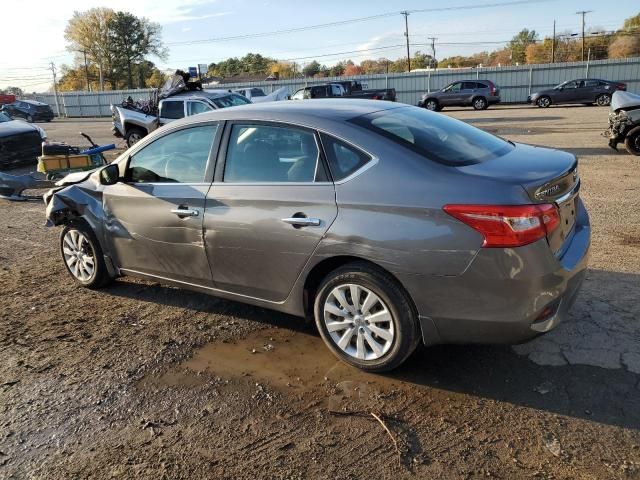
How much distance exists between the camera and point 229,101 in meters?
15.0

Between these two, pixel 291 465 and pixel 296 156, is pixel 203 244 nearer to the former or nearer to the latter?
pixel 296 156

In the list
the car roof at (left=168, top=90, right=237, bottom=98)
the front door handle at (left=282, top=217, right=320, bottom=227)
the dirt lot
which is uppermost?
the car roof at (left=168, top=90, right=237, bottom=98)

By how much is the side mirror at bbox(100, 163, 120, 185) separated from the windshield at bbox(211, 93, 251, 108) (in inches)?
405

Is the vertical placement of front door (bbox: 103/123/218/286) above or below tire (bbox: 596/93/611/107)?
above

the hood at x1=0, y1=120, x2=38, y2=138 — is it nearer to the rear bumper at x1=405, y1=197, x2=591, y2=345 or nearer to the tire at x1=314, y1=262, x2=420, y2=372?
the tire at x1=314, y1=262, x2=420, y2=372

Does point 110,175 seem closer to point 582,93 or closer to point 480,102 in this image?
point 480,102

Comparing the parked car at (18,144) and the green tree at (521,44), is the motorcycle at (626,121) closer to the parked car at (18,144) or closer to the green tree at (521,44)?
the parked car at (18,144)


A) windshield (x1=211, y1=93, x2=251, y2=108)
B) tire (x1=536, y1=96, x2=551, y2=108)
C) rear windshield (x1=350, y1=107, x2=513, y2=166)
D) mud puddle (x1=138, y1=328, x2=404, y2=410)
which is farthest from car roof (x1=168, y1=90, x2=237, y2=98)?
tire (x1=536, y1=96, x2=551, y2=108)

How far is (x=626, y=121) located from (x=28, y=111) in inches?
1537

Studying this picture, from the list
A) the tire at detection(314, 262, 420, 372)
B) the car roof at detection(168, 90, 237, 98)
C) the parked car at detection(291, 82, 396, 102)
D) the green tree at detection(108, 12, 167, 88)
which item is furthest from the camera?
the green tree at detection(108, 12, 167, 88)

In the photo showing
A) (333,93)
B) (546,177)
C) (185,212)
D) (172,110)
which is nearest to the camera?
(546,177)

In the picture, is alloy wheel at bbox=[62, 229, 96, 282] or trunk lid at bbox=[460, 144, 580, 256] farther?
alloy wheel at bbox=[62, 229, 96, 282]

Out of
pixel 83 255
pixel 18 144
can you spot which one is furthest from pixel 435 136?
pixel 18 144

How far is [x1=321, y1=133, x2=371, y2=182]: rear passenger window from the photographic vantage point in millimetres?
3336
